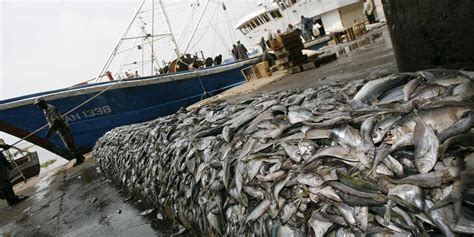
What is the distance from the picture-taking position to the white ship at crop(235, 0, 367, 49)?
2927 centimetres

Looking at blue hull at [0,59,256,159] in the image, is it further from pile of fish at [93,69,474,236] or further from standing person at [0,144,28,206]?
pile of fish at [93,69,474,236]

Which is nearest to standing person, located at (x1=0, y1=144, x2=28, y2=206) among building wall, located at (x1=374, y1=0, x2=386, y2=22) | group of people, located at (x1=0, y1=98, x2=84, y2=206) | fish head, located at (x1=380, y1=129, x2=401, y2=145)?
group of people, located at (x1=0, y1=98, x2=84, y2=206)

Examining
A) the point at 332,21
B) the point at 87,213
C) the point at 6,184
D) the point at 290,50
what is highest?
the point at 332,21

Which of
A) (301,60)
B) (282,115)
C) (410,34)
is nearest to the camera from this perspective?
(282,115)

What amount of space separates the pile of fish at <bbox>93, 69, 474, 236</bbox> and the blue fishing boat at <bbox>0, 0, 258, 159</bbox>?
36.3 ft

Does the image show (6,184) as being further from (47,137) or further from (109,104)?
(109,104)

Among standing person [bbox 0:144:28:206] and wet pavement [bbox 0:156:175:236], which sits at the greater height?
standing person [bbox 0:144:28:206]

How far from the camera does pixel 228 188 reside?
89.7 inches


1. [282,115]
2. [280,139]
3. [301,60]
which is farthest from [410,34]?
[301,60]

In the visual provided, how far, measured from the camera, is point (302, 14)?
3180 cm

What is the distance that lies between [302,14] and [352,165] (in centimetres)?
3301

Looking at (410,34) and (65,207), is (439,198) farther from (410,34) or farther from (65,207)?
(65,207)

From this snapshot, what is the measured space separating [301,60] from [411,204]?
424 inches

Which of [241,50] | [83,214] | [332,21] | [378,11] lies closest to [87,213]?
[83,214]
